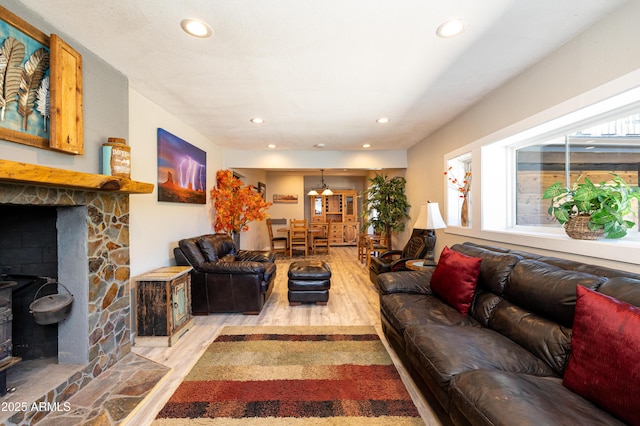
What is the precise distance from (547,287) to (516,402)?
2.77ft

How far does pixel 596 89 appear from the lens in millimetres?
1599

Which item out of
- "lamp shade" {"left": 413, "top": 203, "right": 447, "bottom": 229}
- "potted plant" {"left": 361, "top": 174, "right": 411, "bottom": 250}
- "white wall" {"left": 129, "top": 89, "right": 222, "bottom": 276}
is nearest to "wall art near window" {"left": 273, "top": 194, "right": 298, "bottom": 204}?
"potted plant" {"left": 361, "top": 174, "right": 411, "bottom": 250}

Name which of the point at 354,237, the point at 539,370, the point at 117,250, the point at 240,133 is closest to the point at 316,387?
the point at 539,370

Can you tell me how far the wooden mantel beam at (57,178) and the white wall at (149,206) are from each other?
66cm

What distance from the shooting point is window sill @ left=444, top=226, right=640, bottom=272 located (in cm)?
147

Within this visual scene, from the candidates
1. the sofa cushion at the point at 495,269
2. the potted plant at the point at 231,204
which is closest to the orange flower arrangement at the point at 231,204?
the potted plant at the point at 231,204

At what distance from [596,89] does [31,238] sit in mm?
4133

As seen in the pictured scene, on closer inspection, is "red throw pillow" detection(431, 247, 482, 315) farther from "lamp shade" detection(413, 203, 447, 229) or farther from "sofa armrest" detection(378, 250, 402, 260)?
"sofa armrest" detection(378, 250, 402, 260)

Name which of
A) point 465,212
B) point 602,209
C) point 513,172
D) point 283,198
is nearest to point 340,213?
point 283,198

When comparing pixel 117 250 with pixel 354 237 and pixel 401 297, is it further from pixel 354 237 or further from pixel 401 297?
pixel 354 237

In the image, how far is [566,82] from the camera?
5.92ft

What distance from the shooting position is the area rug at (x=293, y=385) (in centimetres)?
156

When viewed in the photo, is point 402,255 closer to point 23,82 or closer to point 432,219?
point 432,219

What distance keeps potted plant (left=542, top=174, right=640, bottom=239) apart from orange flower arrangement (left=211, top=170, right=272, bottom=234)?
4100 mm
